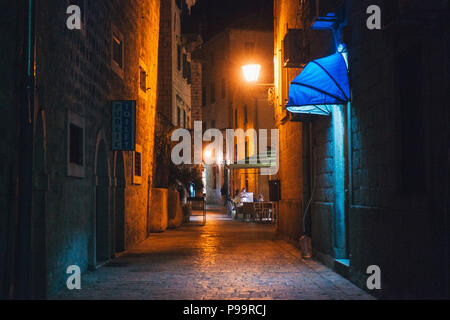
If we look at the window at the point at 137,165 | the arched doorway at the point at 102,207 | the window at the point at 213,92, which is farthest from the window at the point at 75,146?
the window at the point at 213,92

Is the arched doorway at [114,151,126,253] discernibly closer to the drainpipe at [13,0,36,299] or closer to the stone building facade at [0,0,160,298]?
the stone building facade at [0,0,160,298]

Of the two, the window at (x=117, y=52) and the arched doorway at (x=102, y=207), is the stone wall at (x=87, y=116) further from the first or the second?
the window at (x=117, y=52)

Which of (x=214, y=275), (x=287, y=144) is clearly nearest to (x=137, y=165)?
(x=287, y=144)

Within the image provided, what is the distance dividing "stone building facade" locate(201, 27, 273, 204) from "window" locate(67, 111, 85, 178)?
2879 centimetres

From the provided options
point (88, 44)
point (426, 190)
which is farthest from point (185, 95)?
point (426, 190)

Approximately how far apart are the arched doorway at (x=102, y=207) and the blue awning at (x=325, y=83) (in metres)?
4.76

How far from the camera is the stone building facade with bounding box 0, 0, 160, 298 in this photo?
6551mm

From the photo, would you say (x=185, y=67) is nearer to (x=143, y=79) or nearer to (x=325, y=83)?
(x=143, y=79)

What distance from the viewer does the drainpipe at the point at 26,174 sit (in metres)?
6.33

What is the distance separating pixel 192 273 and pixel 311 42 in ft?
20.7

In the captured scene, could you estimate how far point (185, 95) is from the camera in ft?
108

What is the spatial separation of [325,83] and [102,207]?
5855 millimetres

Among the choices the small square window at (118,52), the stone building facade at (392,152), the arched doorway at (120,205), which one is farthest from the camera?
the arched doorway at (120,205)
